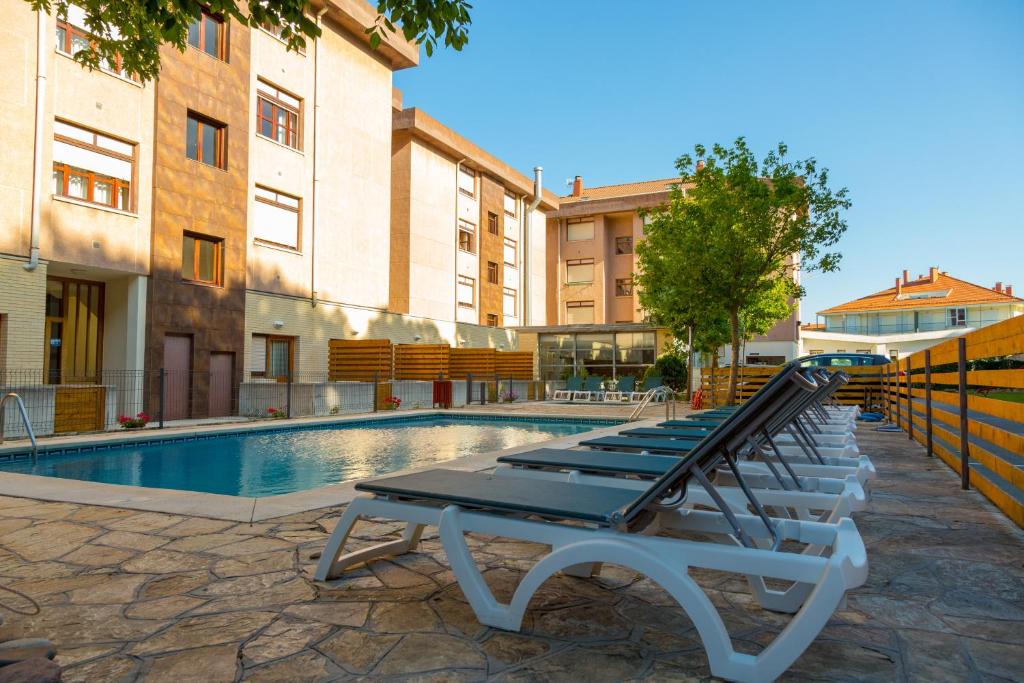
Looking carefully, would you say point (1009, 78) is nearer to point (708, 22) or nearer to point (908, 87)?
point (908, 87)

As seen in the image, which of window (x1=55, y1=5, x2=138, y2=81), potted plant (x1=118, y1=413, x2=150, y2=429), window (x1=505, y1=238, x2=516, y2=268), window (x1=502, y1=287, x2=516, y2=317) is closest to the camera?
potted plant (x1=118, y1=413, x2=150, y2=429)

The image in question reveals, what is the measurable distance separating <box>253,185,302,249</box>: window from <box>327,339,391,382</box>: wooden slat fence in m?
3.25

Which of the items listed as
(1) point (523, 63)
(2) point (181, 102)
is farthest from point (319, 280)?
(1) point (523, 63)

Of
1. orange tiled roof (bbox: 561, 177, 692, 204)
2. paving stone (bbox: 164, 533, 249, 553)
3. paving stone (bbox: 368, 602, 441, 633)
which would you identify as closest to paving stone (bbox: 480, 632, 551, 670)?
paving stone (bbox: 368, 602, 441, 633)

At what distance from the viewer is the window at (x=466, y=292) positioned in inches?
1102

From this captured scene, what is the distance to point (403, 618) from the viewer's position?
2.70m

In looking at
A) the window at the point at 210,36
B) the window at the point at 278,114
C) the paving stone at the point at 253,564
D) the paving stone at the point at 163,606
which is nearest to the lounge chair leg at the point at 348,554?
the paving stone at the point at 253,564

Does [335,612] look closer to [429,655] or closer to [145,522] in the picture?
[429,655]

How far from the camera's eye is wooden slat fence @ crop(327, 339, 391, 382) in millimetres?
19500

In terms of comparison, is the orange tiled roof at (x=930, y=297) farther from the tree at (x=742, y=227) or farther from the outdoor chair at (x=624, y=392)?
the tree at (x=742, y=227)

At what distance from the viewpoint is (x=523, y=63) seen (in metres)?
22.8

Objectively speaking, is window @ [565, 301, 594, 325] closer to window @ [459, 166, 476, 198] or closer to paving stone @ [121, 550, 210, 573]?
window @ [459, 166, 476, 198]

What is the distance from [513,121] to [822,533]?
93.5 ft

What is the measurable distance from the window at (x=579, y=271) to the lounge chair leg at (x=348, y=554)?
32386 millimetres
